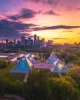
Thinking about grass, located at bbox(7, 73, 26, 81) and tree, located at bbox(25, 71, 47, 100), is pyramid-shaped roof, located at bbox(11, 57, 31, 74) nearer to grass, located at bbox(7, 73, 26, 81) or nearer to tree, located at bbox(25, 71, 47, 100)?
grass, located at bbox(7, 73, 26, 81)

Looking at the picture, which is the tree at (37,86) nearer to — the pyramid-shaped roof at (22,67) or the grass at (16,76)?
the grass at (16,76)

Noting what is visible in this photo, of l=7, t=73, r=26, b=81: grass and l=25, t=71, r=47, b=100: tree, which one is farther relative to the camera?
l=7, t=73, r=26, b=81: grass

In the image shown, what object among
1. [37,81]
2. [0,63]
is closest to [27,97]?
[37,81]

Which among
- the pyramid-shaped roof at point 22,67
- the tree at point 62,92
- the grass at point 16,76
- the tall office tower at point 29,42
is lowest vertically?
the tall office tower at point 29,42

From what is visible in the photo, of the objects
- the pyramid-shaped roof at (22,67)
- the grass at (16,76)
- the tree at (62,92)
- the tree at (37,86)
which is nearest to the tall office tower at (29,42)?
the pyramid-shaped roof at (22,67)

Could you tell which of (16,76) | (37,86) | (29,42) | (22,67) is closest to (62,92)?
(37,86)

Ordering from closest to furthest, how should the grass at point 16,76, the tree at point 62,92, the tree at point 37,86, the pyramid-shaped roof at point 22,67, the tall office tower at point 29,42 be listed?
1. the tree at point 62,92
2. the tree at point 37,86
3. the grass at point 16,76
4. the pyramid-shaped roof at point 22,67
5. the tall office tower at point 29,42

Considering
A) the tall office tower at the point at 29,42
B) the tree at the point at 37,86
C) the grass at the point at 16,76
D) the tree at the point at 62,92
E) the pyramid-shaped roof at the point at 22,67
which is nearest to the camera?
the tree at the point at 62,92

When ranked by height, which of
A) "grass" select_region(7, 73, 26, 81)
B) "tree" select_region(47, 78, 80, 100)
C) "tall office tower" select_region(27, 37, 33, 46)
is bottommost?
"tall office tower" select_region(27, 37, 33, 46)

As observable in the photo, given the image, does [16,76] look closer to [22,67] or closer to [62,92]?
[22,67]

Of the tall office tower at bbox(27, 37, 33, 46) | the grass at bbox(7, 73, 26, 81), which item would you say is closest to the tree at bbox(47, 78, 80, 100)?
the grass at bbox(7, 73, 26, 81)

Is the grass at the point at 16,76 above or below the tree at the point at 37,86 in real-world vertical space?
below

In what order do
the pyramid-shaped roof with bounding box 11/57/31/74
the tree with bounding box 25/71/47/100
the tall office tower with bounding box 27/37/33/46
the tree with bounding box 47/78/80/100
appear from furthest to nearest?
1. the tall office tower with bounding box 27/37/33/46
2. the pyramid-shaped roof with bounding box 11/57/31/74
3. the tree with bounding box 25/71/47/100
4. the tree with bounding box 47/78/80/100
